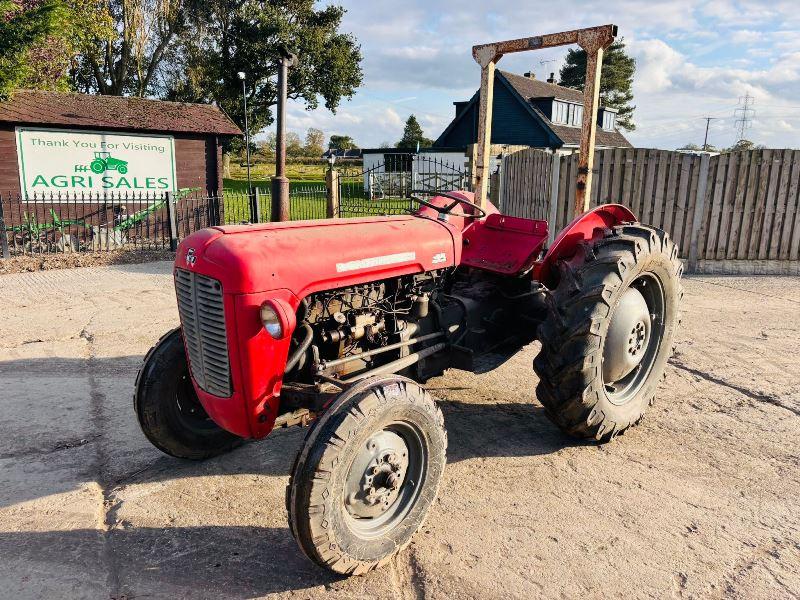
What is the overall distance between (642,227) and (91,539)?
3598 millimetres

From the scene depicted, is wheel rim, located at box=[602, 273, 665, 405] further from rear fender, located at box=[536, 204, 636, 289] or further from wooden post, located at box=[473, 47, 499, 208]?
wooden post, located at box=[473, 47, 499, 208]

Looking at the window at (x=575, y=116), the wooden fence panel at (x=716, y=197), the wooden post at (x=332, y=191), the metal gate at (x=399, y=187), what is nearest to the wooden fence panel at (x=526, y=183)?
the metal gate at (x=399, y=187)

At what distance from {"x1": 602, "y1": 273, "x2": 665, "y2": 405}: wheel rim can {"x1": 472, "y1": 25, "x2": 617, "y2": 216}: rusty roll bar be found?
2.51 ft

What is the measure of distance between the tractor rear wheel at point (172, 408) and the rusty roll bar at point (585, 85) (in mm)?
2545

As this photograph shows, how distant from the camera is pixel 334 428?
2.38 m

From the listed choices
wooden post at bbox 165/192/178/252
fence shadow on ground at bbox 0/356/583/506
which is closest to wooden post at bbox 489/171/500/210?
wooden post at bbox 165/192/178/252

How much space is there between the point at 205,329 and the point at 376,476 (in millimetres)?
1038

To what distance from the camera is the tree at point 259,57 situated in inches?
1006

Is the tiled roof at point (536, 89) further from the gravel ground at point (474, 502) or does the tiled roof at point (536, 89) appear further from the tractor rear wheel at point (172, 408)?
the tractor rear wheel at point (172, 408)

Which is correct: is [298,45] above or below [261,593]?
above

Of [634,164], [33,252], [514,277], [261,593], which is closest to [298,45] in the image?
[33,252]

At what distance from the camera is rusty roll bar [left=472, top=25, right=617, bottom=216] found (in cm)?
402

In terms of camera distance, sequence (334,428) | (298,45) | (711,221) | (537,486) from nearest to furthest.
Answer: (334,428) < (537,486) < (711,221) < (298,45)

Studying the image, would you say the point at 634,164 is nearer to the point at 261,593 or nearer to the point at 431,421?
the point at 431,421
